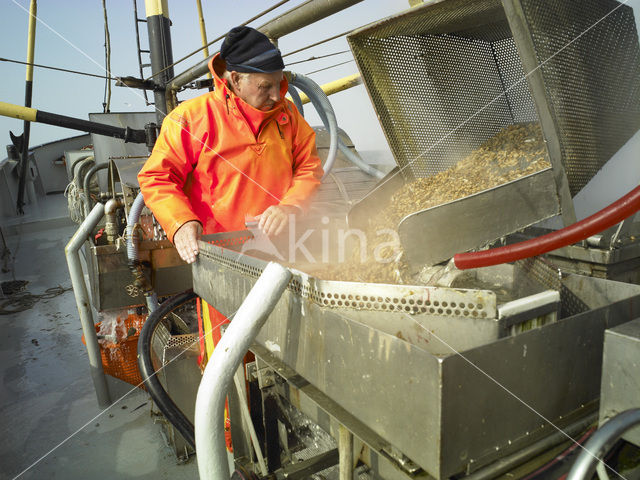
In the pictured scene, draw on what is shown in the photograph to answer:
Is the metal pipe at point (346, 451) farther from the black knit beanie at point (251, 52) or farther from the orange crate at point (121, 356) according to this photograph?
the orange crate at point (121, 356)

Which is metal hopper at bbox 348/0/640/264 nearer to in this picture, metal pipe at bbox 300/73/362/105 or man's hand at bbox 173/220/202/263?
man's hand at bbox 173/220/202/263

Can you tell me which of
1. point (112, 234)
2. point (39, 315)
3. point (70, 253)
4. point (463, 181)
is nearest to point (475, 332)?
point (463, 181)

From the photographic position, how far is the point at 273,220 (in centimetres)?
161

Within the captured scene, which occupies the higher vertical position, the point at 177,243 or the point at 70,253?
the point at 177,243

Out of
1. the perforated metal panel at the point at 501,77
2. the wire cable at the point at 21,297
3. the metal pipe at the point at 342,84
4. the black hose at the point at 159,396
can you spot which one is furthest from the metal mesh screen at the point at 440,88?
the wire cable at the point at 21,297

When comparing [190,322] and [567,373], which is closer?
[567,373]

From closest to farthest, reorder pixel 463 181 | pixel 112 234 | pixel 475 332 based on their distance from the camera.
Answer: pixel 475 332
pixel 463 181
pixel 112 234

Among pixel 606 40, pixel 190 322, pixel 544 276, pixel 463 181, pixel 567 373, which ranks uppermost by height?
pixel 606 40

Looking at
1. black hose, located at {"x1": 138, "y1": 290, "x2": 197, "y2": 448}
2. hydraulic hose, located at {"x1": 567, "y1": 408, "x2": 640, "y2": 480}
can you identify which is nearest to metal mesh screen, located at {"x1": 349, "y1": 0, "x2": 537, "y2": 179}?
hydraulic hose, located at {"x1": 567, "y1": 408, "x2": 640, "y2": 480}

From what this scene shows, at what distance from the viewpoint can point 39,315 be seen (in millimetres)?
4559

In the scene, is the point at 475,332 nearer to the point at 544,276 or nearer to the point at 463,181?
the point at 544,276

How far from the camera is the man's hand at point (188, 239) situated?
155cm

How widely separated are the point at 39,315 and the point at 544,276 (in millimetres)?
4992

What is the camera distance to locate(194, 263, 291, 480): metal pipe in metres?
0.86
